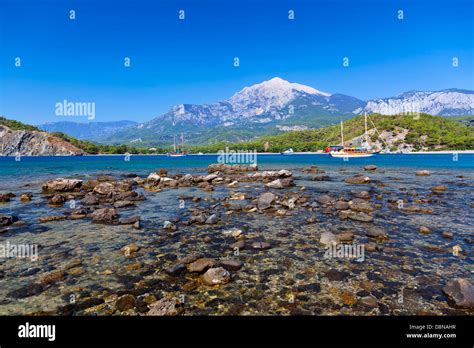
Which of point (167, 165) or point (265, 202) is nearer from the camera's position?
point (265, 202)

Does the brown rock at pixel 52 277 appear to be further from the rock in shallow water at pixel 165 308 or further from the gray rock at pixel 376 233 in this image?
the gray rock at pixel 376 233

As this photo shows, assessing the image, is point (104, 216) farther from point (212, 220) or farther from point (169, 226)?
point (212, 220)

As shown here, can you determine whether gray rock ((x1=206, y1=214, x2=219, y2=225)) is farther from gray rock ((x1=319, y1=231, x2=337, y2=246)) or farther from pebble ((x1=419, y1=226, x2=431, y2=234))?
pebble ((x1=419, y1=226, x2=431, y2=234))

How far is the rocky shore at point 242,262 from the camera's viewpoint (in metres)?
9.73

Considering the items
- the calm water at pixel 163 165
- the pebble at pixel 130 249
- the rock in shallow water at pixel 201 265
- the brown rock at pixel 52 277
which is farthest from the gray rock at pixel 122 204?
the calm water at pixel 163 165

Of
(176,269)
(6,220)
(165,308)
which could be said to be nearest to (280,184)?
(176,269)

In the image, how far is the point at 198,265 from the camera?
1277 centimetres

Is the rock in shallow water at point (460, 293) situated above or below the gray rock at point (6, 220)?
below

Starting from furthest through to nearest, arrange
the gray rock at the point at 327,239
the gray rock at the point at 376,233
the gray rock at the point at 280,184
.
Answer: the gray rock at the point at 280,184 < the gray rock at the point at 376,233 < the gray rock at the point at 327,239

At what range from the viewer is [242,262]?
44.7ft

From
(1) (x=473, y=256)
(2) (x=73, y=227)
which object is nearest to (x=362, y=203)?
(1) (x=473, y=256)

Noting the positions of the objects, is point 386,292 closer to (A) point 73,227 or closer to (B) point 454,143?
(A) point 73,227

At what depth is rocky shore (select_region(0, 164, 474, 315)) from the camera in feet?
31.9
